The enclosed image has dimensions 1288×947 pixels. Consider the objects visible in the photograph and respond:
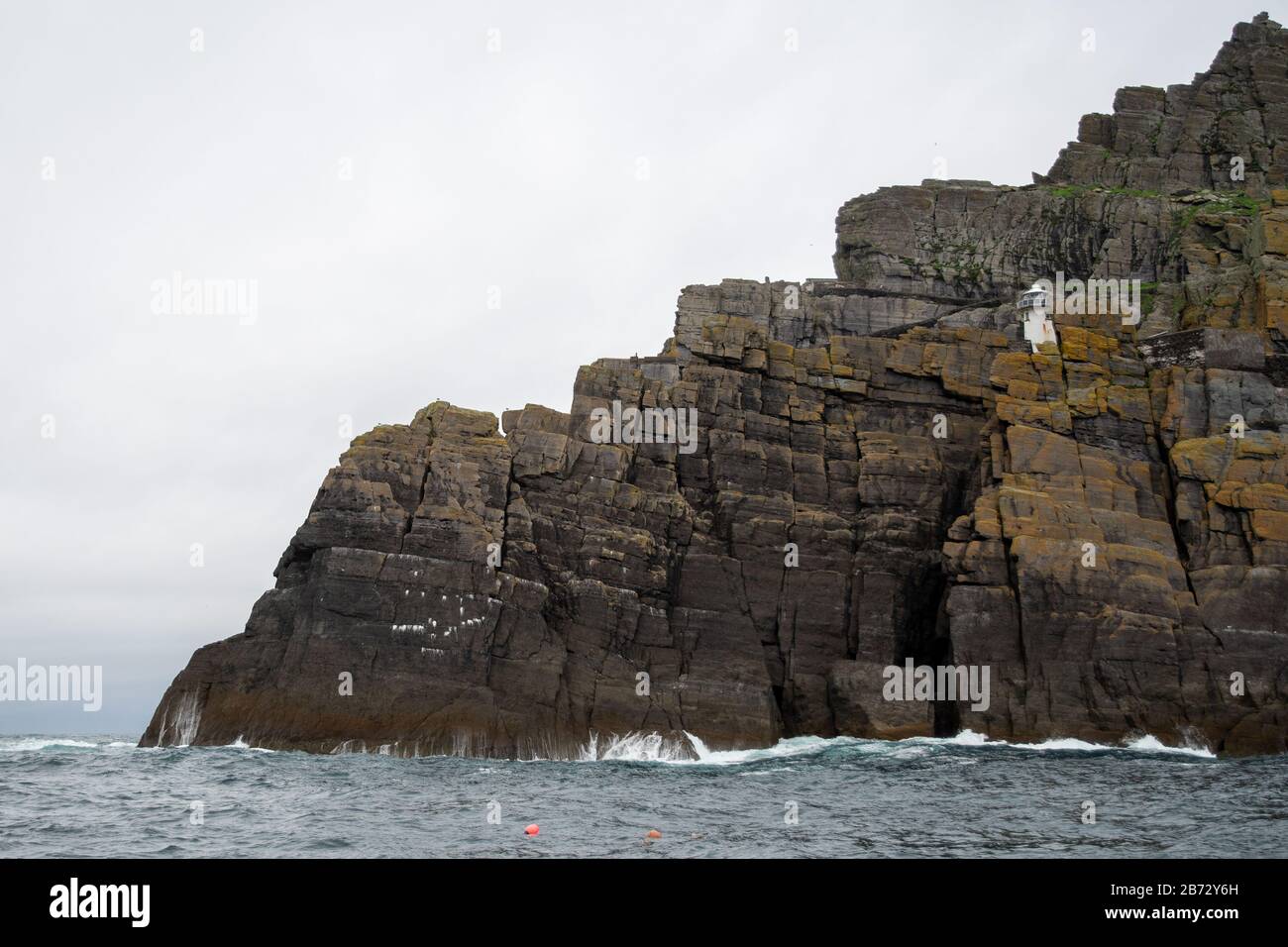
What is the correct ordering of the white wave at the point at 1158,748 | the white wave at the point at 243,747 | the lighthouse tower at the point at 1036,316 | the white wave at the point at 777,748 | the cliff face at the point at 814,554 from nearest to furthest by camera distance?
the white wave at the point at 243,747 → the white wave at the point at 1158,748 → the white wave at the point at 777,748 → the cliff face at the point at 814,554 → the lighthouse tower at the point at 1036,316

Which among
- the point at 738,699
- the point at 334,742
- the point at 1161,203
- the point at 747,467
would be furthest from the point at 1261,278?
the point at 334,742

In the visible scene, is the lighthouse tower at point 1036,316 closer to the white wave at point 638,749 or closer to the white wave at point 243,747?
the white wave at point 638,749

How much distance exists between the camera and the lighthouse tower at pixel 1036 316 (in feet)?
249

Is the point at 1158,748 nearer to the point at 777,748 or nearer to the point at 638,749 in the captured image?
the point at 777,748

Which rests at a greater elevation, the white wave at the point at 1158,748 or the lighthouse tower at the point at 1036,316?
the lighthouse tower at the point at 1036,316

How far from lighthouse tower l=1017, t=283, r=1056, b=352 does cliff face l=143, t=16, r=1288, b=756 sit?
1130 mm

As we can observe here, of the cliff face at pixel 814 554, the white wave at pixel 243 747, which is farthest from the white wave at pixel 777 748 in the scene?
the white wave at pixel 243 747

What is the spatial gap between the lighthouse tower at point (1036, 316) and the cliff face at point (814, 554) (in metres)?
1.13

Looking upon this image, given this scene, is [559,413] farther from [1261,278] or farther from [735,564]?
[1261,278]

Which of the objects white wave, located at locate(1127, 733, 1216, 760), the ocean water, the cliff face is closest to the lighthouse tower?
the cliff face

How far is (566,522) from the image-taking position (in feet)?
216

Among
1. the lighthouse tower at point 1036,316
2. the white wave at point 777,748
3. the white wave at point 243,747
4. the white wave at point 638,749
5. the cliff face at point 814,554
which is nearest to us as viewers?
the white wave at point 243,747

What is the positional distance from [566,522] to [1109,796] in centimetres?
3360
